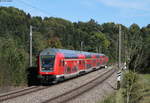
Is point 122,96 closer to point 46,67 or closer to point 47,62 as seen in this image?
point 46,67

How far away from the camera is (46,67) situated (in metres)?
24.7

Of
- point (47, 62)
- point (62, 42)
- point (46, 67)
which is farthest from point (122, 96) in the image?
point (62, 42)

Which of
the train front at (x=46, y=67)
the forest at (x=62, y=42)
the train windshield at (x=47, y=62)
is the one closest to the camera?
the forest at (x=62, y=42)

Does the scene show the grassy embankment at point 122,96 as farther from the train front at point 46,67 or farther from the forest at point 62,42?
the train front at point 46,67

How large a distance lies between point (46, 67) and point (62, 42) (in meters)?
81.0

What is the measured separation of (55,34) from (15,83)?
300ft

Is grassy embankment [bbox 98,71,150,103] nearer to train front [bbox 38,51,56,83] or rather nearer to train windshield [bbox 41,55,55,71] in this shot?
train front [bbox 38,51,56,83]

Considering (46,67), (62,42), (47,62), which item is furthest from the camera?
(62,42)

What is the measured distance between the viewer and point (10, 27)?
9069 cm

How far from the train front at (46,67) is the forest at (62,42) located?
1.45 metres

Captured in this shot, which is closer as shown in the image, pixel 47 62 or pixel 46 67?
pixel 46 67

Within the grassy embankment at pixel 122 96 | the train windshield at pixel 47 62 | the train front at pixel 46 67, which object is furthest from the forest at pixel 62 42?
the train windshield at pixel 47 62

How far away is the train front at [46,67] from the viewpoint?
24.5 meters

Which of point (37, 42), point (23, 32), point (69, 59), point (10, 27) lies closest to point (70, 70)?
point (69, 59)
